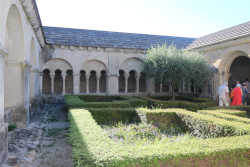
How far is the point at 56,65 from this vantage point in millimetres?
13227

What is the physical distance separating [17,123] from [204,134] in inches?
221

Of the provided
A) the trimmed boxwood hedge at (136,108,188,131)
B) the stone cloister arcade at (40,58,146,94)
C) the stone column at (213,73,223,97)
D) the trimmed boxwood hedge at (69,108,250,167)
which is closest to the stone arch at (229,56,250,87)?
the stone column at (213,73,223,97)

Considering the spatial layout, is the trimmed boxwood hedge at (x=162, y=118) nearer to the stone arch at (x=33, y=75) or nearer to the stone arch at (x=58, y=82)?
the stone arch at (x=33, y=75)

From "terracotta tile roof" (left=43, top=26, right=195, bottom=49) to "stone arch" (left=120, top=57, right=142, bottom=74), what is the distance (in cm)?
97

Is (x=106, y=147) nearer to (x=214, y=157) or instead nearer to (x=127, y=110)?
(x=214, y=157)

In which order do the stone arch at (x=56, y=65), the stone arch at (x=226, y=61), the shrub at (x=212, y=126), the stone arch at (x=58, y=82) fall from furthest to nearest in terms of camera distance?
the stone arch at (x=58, y=82), the stone arch at (x=56, y=65), the stone arch at (x=226, y=61), the shrub at (x=212, y=126)

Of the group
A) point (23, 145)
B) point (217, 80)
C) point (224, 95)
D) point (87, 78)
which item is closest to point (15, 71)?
point (23, 145)

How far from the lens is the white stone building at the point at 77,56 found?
252 inches

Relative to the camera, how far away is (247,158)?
10.3ft

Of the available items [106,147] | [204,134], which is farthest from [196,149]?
[204,134]

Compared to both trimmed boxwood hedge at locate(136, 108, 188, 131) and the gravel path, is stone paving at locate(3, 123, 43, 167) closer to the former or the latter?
the gravel path

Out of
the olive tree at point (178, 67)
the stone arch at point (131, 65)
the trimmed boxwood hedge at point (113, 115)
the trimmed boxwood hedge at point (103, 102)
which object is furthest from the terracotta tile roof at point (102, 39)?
the trimmed boxwood hedge at point (113, 115)

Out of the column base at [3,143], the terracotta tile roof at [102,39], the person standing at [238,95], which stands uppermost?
the terracotta tile roof at [102,39]

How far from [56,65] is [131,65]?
5215mm
